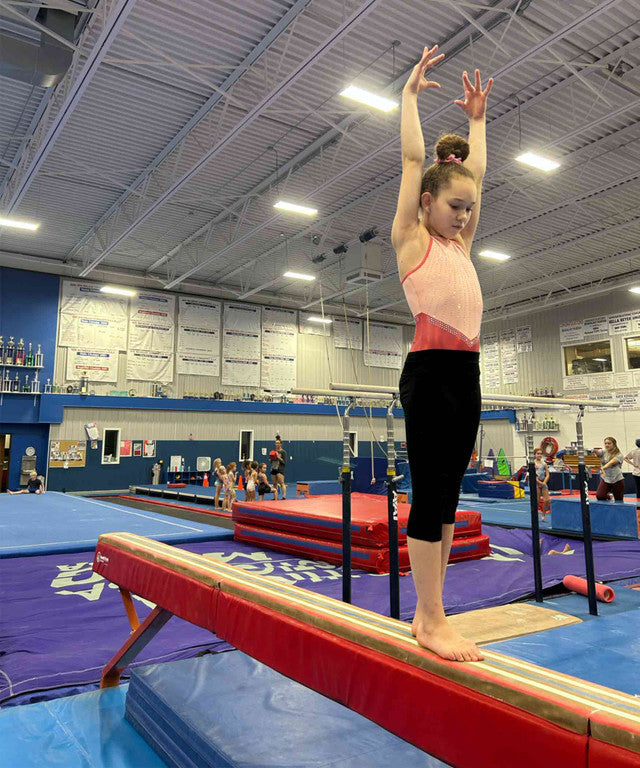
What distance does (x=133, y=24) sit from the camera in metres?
7.37

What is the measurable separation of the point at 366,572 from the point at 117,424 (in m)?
12.8

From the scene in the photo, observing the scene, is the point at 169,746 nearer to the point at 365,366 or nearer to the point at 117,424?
the point at 117,424

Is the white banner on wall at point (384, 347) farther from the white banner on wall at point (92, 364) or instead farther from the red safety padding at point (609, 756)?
the red safety padding at point (609, 756)

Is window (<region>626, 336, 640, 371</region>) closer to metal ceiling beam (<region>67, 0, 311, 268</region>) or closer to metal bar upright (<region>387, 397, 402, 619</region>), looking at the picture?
metal ceiling beam (<region>67, 0, 311, 268</region>)

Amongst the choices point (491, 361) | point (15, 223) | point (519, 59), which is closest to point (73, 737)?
point (519, 59)

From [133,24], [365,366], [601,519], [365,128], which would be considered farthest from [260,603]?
[365,366]

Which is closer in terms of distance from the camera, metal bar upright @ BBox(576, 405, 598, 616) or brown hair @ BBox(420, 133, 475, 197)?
brown hair @ BBox(420, 133, 475, 197)

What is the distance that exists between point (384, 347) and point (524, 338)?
5093 mm

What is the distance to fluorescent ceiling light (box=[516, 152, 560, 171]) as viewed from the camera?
30.7ft

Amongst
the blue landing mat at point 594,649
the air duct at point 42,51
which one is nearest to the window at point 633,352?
the blue landing mat at point 594,649

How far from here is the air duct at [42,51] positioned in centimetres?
707

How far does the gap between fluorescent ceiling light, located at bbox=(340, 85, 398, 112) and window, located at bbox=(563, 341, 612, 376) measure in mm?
12693

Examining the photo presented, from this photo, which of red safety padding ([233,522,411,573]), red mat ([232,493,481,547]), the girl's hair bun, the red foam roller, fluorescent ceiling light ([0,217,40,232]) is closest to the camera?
the girl's hair bun

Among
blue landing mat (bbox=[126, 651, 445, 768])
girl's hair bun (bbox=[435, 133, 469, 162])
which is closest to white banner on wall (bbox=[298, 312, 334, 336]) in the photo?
blue landing mat (bbox=[126, 651, 445, 768])
